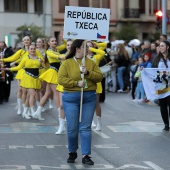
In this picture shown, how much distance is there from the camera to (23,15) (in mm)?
59312

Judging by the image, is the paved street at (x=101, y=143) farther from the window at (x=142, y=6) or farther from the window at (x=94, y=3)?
the window at (x=142, y=6)

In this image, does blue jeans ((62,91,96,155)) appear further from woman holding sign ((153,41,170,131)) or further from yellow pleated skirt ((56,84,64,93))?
woman holding sign ((153,41,170,131))

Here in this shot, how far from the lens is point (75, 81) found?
34.0ft

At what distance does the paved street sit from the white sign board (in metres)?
1.82

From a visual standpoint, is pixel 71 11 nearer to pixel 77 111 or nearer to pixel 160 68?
pixel 77 111

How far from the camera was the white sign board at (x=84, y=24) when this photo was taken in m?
11.2

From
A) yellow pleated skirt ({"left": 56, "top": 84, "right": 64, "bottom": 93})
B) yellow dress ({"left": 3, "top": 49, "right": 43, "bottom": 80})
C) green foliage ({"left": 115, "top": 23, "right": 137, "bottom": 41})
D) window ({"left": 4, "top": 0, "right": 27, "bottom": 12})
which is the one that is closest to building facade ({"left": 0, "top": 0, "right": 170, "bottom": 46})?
window ({"left": 4, "top": 0, "right": 27, "bottom": 12})

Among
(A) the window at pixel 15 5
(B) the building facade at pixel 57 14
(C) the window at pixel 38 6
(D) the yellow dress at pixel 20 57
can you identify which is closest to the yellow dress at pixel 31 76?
(D) the yellow dress at pixel 20 57

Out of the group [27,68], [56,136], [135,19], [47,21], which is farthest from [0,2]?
[56,136]

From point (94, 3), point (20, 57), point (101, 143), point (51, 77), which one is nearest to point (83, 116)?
point (101, 143)

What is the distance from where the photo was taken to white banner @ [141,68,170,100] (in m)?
14.5

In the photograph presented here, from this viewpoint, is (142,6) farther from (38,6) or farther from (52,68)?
(52,68)

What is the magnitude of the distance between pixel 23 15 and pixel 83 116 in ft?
162

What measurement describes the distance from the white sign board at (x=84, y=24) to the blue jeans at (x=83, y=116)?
1088 millimetres
